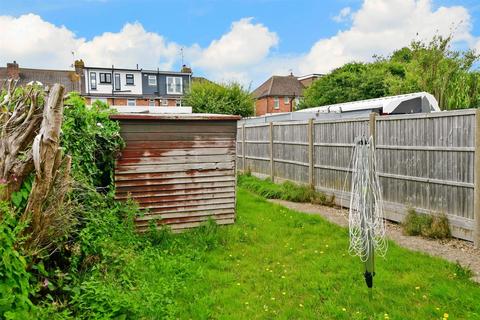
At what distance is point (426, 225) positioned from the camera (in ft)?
21.9

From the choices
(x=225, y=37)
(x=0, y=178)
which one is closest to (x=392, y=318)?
(x=0, y=178)

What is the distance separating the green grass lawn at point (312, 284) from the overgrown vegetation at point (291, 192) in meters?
3.10

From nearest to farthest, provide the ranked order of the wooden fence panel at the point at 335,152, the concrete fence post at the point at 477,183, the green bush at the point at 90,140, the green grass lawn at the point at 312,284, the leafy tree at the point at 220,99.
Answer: the green grass lawn at the point at 312,284, the green bush at the point at 90,140, the concrete fence post at the point at 477,183, the wooden fence panel at the point at 335,152, the leafy tree at the point at 220,99

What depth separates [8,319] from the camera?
232 cm

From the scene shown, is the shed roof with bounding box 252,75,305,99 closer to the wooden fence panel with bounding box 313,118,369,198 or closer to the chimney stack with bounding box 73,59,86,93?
the chimney stack with bounding box 73,59,86,93

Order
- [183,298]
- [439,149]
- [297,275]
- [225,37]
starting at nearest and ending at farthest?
[183,298], [297,275], [439,149], [225,37]

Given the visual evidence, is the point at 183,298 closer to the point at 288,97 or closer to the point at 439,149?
the point at 439,149

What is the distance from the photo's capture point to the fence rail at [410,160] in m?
6.11

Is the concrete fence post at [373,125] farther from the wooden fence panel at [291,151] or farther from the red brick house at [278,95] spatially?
the red brick house at [278,95]

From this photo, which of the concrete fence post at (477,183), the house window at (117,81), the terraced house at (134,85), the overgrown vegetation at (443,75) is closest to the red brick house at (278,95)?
the terraced house at (134,85)

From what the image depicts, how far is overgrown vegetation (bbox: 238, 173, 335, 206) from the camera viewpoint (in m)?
9.55

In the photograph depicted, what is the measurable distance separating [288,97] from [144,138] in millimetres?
37797

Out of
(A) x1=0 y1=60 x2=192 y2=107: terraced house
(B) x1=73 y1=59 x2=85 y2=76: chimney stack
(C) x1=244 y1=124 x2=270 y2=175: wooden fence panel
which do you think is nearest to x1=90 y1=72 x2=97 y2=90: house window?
(A) x1=0 y1=60 x2=192 y2=107: terraced house

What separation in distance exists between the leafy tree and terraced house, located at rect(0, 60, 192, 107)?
10.7 metres
